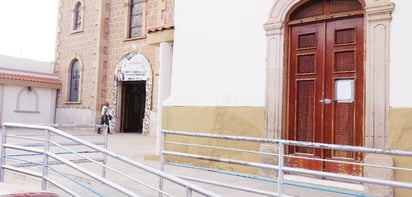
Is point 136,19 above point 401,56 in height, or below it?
above

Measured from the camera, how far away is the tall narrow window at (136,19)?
1775 centimetres

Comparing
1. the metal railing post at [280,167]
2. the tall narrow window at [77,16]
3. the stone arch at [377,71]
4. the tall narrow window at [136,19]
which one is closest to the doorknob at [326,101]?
the stone arch at [377,71]

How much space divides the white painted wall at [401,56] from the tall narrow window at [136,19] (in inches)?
539

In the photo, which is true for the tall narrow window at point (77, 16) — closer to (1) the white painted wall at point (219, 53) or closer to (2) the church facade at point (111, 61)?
(2) the church facade at point (111, 61)

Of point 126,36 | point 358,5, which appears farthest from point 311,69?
point 126,36

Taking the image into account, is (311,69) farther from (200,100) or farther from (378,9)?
(200,100)

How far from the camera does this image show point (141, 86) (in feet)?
62.5

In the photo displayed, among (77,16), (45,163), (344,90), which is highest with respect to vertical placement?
(77,16)

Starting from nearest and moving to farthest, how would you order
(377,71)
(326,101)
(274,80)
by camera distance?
(377,71), (326,101), (274,80)

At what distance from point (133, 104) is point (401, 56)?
1533 centimetres

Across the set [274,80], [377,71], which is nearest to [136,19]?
[274,80]

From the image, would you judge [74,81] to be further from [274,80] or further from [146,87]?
[274,80]

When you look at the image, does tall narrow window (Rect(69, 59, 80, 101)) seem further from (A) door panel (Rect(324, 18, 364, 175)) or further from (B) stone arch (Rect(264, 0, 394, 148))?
(B) stone arch (Rect(264, 0, 394, 148))

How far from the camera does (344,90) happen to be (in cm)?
563
